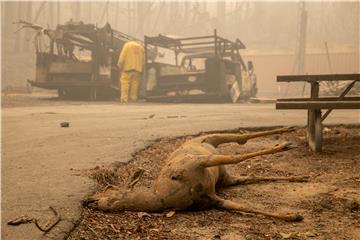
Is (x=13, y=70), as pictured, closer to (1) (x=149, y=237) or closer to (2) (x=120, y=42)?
(2) (x=120, y=42)

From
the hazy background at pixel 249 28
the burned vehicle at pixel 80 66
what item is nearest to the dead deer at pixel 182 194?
the burned vehicle at pixel 80 66

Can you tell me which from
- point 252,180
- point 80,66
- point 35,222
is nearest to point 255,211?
point 252,180

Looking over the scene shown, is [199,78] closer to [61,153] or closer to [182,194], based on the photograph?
[61,153]

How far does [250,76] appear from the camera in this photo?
58.8 ft

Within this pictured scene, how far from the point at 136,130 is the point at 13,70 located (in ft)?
77.8

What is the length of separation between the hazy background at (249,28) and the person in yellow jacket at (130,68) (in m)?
13.1

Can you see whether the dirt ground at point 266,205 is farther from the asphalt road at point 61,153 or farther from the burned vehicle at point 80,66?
the burned vehicle at point 80,66

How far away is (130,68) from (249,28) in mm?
34613

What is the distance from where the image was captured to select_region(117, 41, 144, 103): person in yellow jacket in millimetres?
14133

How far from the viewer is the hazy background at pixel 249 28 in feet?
97.7

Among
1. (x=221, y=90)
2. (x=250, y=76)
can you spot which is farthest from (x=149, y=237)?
(x=250, y=76)

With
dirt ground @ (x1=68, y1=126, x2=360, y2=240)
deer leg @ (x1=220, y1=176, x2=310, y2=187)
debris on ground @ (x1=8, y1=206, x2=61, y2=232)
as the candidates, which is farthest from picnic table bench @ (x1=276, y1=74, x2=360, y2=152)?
debris on ground @ (x1=8, y1=206, x2=61, y2=232)

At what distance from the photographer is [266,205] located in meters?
→ 2.76

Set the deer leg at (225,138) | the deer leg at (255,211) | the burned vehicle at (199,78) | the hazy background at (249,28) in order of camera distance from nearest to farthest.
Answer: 1. the deer leg at (255,211)
2. the deer leg at (225,138)
3. the burned vehicle at (199,78)
4. the hazy background at (249,28)
